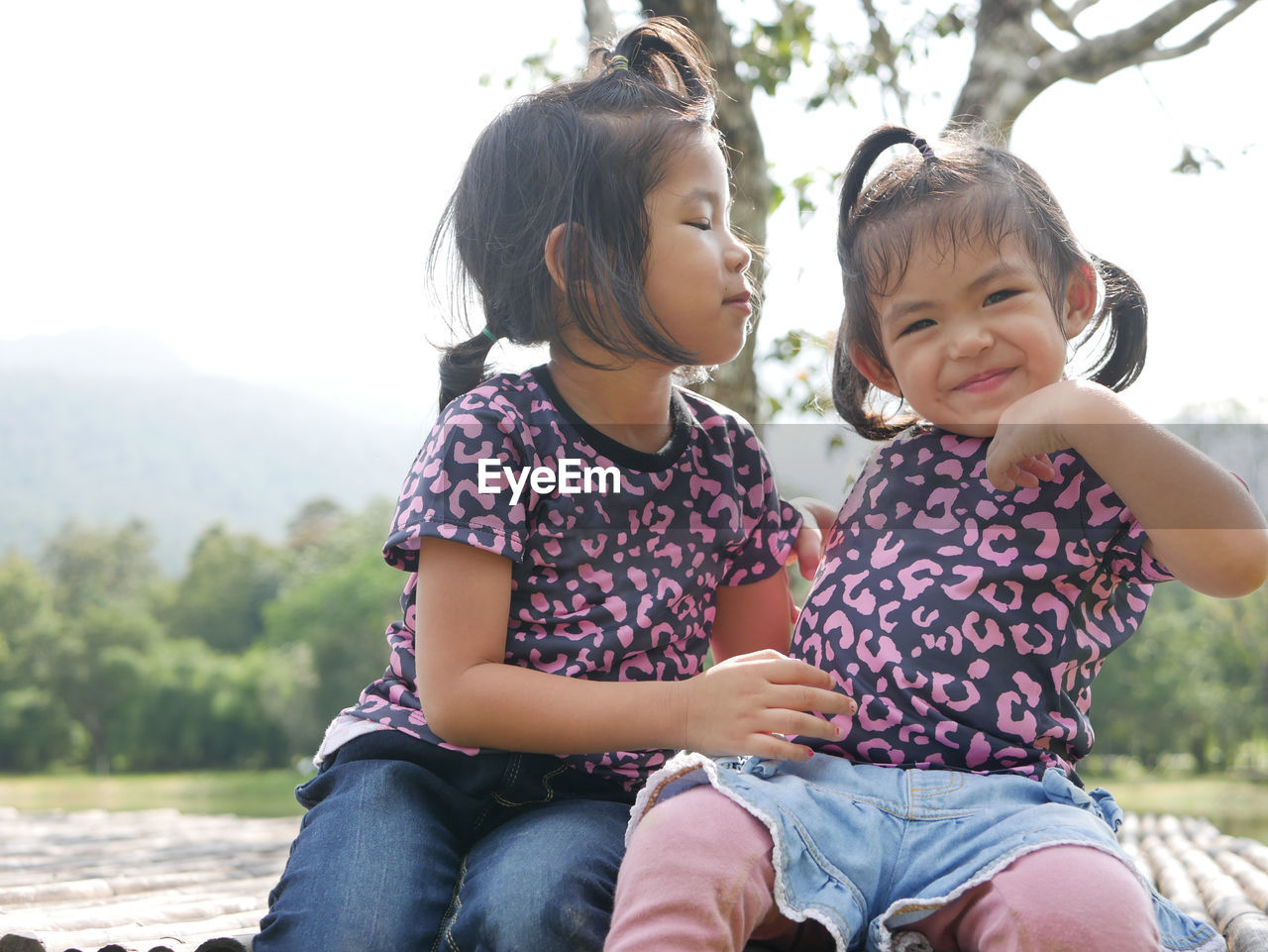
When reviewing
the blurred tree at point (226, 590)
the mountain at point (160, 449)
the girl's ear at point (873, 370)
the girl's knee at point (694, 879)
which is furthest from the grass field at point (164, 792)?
the mountain at point (160, 449)

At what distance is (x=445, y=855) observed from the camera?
160 cm

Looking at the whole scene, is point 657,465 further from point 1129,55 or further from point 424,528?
point 1129,55

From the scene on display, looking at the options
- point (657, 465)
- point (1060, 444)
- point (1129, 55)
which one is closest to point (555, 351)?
point (657, 465)

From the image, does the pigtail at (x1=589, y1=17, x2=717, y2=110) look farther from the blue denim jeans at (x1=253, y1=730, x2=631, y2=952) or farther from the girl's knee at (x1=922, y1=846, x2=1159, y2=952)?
the girl's knee at (x1=922, y1=846, x2=1159, y2=952)

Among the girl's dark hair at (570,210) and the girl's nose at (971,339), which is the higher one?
the girl's dark hair at (570,210)

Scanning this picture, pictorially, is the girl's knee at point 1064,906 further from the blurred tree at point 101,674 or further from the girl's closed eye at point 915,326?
the blurred tree at point 101,674

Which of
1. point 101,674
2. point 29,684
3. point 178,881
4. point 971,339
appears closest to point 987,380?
point 971,339

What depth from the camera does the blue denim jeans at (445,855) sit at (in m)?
1.41

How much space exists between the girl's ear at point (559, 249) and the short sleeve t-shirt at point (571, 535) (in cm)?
17

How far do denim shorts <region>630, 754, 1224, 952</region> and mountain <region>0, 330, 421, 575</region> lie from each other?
66533 millimetres

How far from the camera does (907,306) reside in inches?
64.2

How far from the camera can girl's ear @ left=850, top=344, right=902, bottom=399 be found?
5.90 feet

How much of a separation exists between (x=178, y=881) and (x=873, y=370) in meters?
2.15

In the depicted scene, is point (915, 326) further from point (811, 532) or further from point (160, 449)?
point (160, 449)
